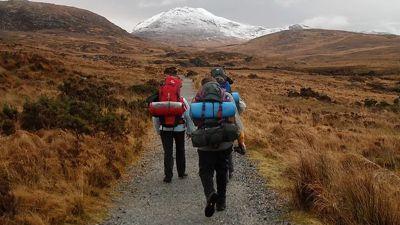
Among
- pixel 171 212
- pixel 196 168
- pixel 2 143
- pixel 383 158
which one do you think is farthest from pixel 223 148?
pixel 383 158

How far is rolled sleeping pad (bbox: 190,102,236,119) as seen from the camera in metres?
6.60

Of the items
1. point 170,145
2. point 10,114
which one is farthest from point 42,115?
point 170,145

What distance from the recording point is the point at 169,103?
331 inches

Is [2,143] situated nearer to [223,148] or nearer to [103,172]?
[103,172]

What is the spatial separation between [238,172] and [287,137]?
4.28 m

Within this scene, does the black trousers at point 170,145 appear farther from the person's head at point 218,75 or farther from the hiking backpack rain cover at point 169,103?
the person's head at point 218,75

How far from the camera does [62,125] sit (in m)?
12.1

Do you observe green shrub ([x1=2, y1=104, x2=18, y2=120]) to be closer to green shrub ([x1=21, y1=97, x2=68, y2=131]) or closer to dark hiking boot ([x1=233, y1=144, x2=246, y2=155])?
green shrub ([x1=21, y1=97, x2=68, y2=131])

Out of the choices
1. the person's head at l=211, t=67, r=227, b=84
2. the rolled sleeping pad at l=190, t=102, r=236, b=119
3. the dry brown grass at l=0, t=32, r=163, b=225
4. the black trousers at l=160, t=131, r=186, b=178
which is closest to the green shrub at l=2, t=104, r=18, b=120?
the dry brown grass at l=0, t=32, r=163, b=225

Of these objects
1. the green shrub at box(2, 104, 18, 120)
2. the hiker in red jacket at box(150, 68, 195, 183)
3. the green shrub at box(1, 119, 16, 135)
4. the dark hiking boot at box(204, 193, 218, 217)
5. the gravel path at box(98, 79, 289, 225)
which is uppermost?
the hiker in red jacket at box(150, 68, 195, 183)

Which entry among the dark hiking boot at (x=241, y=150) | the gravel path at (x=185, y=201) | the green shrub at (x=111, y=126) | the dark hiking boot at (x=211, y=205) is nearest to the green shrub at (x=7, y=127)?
the green shrub at (x=111, y=126)

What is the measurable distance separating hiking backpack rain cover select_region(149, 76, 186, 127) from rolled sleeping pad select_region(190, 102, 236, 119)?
5.68 feet

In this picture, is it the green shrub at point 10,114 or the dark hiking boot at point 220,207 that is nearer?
the dark hiking boot at point 220,207

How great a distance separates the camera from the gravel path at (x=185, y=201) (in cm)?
688
